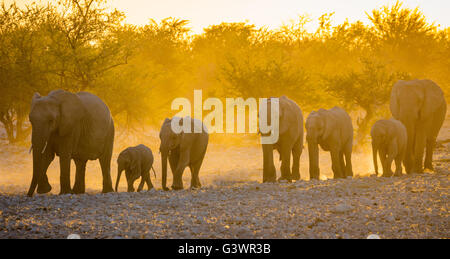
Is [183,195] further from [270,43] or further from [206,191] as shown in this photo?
[270,43]

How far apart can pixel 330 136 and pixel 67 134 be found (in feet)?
23.6

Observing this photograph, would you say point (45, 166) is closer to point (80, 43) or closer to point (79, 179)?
point (79, 179)

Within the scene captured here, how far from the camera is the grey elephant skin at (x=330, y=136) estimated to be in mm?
14047

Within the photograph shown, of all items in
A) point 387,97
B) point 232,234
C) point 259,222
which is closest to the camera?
point 232,234

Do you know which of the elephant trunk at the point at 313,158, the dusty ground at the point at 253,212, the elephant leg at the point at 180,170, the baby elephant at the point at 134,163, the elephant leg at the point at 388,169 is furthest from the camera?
the baby elephant at the point at 134,163

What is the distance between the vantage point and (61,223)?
282 inches

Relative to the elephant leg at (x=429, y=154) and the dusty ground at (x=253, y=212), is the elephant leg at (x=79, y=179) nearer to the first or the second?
the dusty ground at (x=253, y=212)

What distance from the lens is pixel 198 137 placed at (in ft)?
44.6

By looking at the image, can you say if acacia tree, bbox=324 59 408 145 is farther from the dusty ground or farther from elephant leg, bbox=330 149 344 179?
the dusty ground

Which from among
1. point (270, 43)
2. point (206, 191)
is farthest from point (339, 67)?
point (206, 191)
